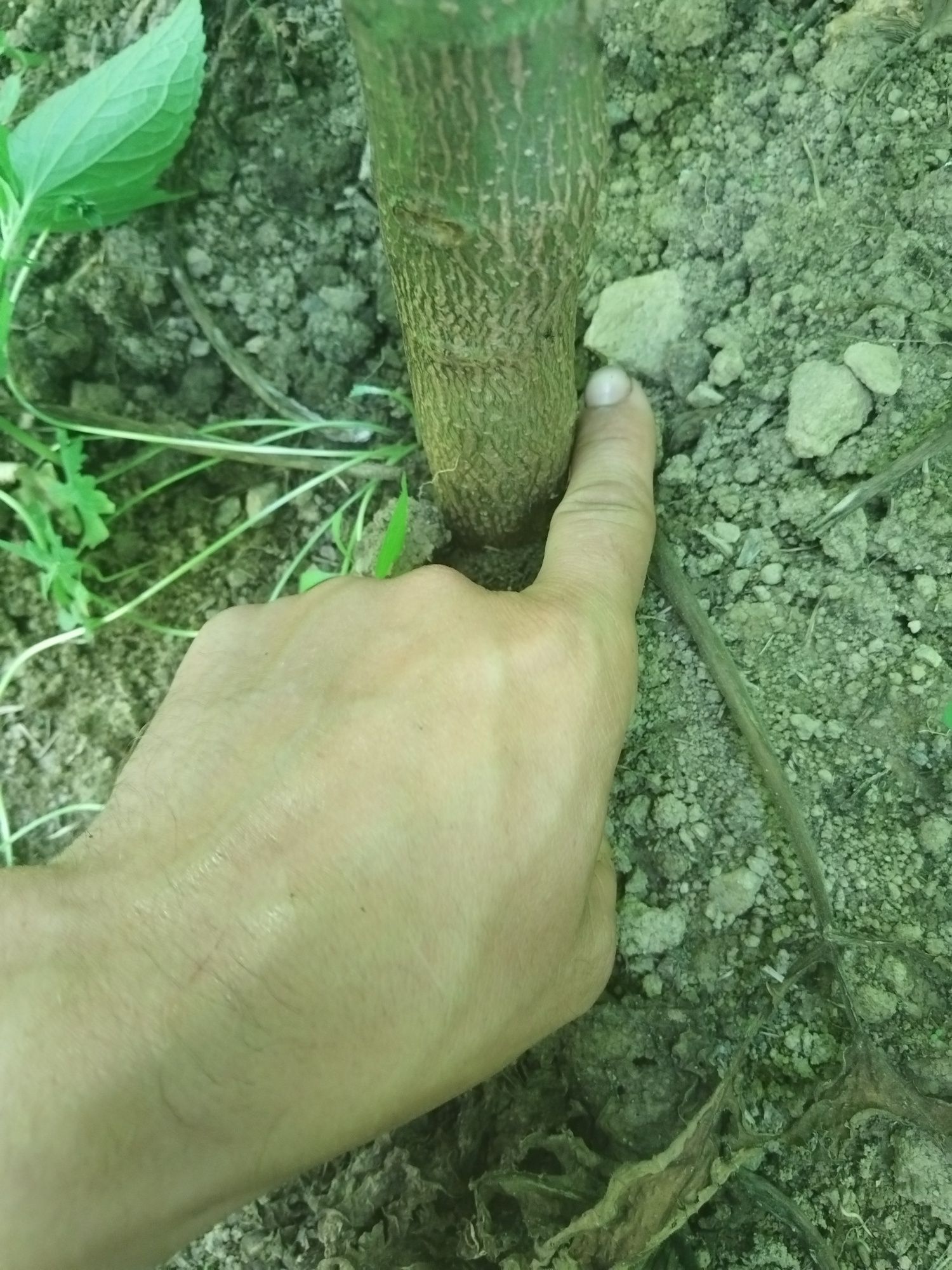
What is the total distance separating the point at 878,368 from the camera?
1075 mm

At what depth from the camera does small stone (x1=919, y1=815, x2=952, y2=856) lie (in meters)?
1.02

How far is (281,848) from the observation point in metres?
0.83

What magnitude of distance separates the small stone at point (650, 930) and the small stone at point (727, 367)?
586 millimetres

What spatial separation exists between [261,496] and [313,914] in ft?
2.20

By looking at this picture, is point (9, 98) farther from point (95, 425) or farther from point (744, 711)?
point (744, 711)

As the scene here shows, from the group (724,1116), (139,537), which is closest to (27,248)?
(139,537)

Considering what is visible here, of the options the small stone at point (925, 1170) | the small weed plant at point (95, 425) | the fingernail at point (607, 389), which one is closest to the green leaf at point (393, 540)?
the small weed plant at point (95, 425)

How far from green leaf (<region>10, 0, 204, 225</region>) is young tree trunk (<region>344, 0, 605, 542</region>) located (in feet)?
1.33

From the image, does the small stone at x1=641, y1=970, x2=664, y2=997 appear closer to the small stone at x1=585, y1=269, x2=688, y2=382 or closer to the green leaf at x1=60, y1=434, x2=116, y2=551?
the small stone at x1=585, y1=269, x2=688, y2=382

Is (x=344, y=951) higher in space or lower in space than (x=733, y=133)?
lower

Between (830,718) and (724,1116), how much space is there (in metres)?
0.42

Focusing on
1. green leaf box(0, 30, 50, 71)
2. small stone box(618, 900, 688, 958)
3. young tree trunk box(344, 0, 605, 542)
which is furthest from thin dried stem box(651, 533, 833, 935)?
green leaf box(0, 30, 50, 71)

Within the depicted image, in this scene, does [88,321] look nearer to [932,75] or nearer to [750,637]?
[750,637]

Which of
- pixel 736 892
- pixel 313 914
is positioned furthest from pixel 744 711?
pixel 313 914
